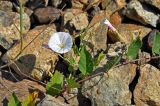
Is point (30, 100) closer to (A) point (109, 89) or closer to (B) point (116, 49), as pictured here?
(A) point (109, 89)

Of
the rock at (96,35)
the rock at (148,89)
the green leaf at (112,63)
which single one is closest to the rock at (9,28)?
the rock at (96,35)

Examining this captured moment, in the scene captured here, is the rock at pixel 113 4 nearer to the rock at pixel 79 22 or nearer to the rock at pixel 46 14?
the rock at pixel 79 22

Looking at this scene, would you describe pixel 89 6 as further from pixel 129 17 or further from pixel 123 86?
pixel 123 86

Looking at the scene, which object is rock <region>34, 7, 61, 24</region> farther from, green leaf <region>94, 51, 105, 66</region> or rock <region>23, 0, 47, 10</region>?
green leaf <region>94, 51, 105, 66</region>

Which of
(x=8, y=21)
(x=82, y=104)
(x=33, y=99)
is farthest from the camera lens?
(x=8, y=21)

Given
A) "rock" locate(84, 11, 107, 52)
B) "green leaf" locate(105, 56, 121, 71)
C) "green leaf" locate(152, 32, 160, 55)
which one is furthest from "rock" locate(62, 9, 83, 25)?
"green leaf" locate(152, 32, 160, 55)

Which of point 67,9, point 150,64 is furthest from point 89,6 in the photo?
point 150,64

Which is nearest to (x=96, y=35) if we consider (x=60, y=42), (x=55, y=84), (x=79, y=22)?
(x=79, y=22)

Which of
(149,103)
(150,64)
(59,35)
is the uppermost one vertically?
(59,35)
